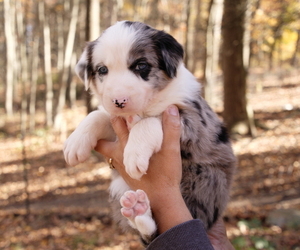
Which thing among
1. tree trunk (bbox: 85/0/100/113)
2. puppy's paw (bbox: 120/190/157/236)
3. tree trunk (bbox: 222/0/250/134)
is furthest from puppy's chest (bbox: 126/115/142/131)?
tree trunk (bbox: 222/0/250/134)

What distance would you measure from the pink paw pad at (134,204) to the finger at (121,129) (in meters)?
0.54

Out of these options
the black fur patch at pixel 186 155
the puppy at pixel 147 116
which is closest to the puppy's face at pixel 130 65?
the puppy at pixel 147 116

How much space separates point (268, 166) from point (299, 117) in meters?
5.48

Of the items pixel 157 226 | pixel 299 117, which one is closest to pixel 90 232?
pixel 157 226

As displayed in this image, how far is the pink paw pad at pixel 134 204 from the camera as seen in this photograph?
2.40 m

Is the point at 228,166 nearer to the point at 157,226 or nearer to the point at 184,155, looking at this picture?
the point at 184,155

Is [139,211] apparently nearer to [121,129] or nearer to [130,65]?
[121,129]

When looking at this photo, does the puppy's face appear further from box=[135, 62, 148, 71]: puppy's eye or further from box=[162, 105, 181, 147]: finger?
box=[162, 105, 181, 147]: finger

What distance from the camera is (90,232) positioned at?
835cm

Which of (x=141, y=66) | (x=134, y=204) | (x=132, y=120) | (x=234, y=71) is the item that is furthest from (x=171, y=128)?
(x=234, y=71)

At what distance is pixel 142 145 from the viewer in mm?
2539

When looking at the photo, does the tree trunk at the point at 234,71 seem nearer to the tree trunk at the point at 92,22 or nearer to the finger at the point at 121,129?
the tree trunk at the point at 92,22

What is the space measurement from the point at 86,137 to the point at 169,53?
1.03 m

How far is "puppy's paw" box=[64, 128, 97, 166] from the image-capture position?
287 cm
